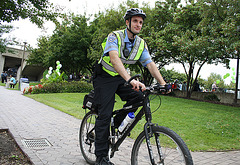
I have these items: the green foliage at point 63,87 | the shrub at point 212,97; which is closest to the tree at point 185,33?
the shrub at point 212,97

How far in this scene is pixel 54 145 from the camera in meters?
4.34

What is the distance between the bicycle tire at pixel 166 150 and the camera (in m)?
2.07

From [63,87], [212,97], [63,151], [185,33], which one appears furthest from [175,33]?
[63,151]

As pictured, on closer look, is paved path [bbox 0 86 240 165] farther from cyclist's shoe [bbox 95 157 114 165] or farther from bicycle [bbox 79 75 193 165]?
bicycle [bbox 79 75 193 165]

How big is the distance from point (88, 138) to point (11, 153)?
130 centimetres

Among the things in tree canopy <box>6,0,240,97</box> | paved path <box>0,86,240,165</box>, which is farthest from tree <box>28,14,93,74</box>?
paved path <box>0,86,240,165</box>

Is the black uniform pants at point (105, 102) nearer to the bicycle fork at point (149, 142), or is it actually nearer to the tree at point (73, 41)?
the bicycle fork at point (149, 142)

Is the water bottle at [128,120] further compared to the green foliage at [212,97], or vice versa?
the green foliage at [212,97]

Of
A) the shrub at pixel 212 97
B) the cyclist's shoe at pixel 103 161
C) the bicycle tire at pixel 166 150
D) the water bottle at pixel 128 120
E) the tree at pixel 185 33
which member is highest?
the tree at pixel 185 33

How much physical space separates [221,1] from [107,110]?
41.1 ft

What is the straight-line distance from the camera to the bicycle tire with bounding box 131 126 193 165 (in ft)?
6.79

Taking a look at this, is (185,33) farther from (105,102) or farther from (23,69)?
(23,69)

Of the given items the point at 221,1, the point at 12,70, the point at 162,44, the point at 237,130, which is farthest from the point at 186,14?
the point at 12,70

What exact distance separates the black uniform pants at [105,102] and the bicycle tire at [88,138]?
56 cm
